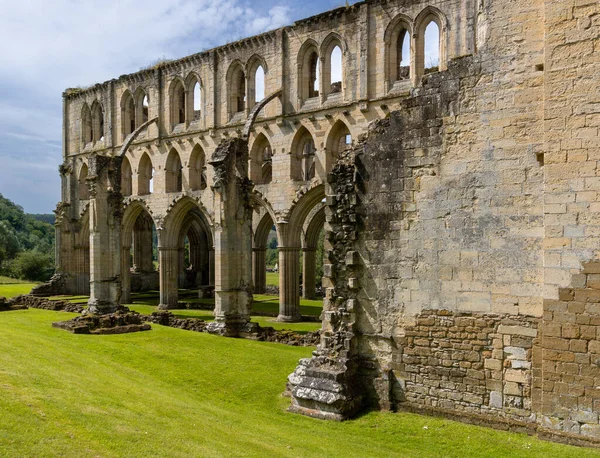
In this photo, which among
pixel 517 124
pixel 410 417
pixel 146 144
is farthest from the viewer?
pixel 146 144

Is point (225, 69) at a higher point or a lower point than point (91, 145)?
higher

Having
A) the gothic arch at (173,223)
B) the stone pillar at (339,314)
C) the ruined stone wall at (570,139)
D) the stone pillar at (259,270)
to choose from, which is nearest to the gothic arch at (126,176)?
the gothic arch at (173,223)

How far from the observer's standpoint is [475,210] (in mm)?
8398

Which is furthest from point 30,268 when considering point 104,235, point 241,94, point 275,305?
point 241,94

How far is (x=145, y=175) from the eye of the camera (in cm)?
2802

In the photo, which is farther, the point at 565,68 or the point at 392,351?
the point at 392,351

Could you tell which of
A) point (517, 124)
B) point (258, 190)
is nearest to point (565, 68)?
point (517, 124)

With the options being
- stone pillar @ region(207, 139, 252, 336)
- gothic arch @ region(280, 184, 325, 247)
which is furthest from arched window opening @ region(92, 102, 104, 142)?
stone pillar @ region(207, 139, 252, 336)

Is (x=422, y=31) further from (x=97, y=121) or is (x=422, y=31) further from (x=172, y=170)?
(x=97, y=121)

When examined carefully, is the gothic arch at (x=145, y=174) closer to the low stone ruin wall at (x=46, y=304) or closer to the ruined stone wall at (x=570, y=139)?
the low stone ruin wall at (x=46, y=304)

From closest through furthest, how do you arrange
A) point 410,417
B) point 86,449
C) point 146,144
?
point 86,449 < point 410,417 < point 146,144

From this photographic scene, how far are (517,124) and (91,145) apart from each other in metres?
27.9

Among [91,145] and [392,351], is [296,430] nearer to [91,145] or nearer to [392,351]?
[392,351]

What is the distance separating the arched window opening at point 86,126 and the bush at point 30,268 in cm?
2089
